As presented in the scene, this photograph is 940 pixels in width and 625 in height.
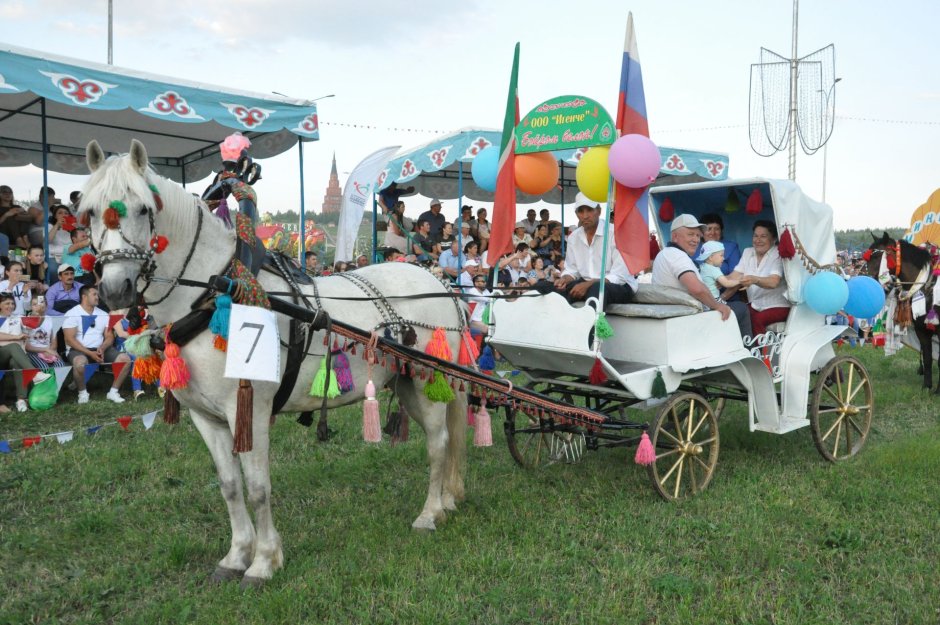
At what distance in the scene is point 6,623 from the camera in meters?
3.52

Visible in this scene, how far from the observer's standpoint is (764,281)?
5.78 m

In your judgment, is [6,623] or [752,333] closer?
[6,623]

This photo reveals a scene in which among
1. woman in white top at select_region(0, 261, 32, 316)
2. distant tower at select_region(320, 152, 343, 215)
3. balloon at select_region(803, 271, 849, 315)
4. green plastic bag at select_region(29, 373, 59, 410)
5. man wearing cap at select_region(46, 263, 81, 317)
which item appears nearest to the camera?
balloon at select_region(803, 271, 849, 315)

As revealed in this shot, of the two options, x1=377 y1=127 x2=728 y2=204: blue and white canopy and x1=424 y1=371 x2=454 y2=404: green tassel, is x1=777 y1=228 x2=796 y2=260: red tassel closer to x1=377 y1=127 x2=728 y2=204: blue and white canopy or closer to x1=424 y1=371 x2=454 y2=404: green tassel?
x1=377 y1=127 x2=728 y2=204: blue and white canopy

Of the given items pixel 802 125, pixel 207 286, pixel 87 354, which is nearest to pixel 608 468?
pixel 207 286

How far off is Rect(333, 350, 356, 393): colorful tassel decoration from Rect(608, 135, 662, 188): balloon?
2.03m

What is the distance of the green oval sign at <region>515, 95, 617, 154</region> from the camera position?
4.58m

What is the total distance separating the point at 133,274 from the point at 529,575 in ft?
8.38

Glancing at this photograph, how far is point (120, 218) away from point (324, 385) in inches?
54.7

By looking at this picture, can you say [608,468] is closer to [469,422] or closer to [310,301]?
[469,422]

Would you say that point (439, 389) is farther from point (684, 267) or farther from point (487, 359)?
point (487, 359)

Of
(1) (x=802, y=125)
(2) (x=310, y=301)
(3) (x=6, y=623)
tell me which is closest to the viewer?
(3) (x=6, y=623)

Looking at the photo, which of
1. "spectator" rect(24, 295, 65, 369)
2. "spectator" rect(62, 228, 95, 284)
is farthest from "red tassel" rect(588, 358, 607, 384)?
"spectator" rect(24, 295, 65, 369)

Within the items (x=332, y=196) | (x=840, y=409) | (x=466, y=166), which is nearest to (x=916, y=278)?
(x=840, y=409)
